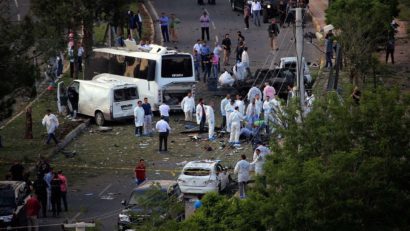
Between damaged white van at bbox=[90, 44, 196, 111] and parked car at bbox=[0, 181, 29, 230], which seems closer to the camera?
parked car at bbox=[0, 181, 29, 230]

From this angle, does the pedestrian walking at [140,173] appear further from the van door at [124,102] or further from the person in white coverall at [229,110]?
the van door at [124,102]

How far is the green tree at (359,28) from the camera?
51531 millimetres

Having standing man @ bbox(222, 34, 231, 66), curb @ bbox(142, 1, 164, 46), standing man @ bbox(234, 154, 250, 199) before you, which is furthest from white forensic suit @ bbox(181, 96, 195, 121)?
curb @ bbox(142, 1, 164, 46)

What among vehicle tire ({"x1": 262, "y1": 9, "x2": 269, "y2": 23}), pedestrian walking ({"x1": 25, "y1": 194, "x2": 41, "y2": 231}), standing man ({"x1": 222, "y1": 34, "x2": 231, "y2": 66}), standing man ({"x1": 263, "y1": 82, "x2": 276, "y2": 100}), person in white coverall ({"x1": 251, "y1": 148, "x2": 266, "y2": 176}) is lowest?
pedestrian walking ({"x1": 25, "y1": 194, "x2": 41, "y2": 231})

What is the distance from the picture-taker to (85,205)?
3912 cm

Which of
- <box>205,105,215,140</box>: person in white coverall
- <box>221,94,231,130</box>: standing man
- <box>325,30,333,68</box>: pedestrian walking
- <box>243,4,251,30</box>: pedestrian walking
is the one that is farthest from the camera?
<box>243,4,251,30</box>: pedestrian walking

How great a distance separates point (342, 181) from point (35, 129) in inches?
862

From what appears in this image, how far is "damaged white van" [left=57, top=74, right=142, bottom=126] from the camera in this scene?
50.0 m

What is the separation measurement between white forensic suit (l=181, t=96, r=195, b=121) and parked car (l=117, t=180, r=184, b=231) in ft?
38.7

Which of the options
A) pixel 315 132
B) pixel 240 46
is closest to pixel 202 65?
pixel 240 46

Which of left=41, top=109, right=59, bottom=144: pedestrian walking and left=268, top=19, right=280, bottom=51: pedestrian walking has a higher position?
left=268, top=19, right=280, bottom=51: pedestrian walking

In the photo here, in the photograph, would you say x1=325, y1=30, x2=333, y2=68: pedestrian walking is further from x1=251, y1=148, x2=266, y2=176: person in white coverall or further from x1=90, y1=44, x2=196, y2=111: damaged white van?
x1=251, y1=148, x2=266, y2=176: person in white coverall

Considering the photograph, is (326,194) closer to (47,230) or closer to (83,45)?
(47,230)

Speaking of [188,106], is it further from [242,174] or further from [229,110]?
[242,174]
